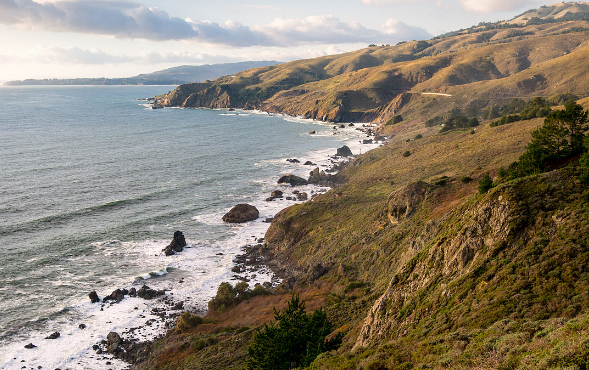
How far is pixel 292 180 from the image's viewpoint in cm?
8881

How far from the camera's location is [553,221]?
22.8 m

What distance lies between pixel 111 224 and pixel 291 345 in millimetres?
52085

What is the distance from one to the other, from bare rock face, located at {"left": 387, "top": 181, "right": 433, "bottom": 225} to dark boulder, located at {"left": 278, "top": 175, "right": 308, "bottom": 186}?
40.6 metres

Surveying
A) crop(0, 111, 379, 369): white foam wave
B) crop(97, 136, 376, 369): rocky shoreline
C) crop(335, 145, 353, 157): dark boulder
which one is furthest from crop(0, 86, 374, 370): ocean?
crop(335, 145, 353, 157): dark boulder

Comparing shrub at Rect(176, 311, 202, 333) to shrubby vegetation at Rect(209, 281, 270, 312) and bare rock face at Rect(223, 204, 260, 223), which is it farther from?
bare rock face at Rect(223, 204, 260, 223)

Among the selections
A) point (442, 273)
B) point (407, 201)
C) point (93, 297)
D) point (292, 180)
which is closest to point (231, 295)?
point (93, 297)

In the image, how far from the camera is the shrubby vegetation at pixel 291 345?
76.4 feet

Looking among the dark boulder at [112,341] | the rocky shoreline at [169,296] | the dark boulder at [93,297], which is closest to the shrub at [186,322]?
the rocky shoreline at [169,296]

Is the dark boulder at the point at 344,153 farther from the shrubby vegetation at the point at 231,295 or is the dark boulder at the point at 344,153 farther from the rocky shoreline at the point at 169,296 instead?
the shrubby vegetation at the point at 231,295

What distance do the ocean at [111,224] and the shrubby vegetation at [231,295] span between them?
201 centimetres

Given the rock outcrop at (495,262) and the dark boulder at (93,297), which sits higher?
the rock outcrop at (495,262)

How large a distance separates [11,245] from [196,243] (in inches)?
1043

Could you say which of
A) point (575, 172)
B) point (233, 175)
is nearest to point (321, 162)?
point (233, 175)

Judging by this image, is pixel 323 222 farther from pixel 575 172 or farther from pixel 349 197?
pixel 575 172
